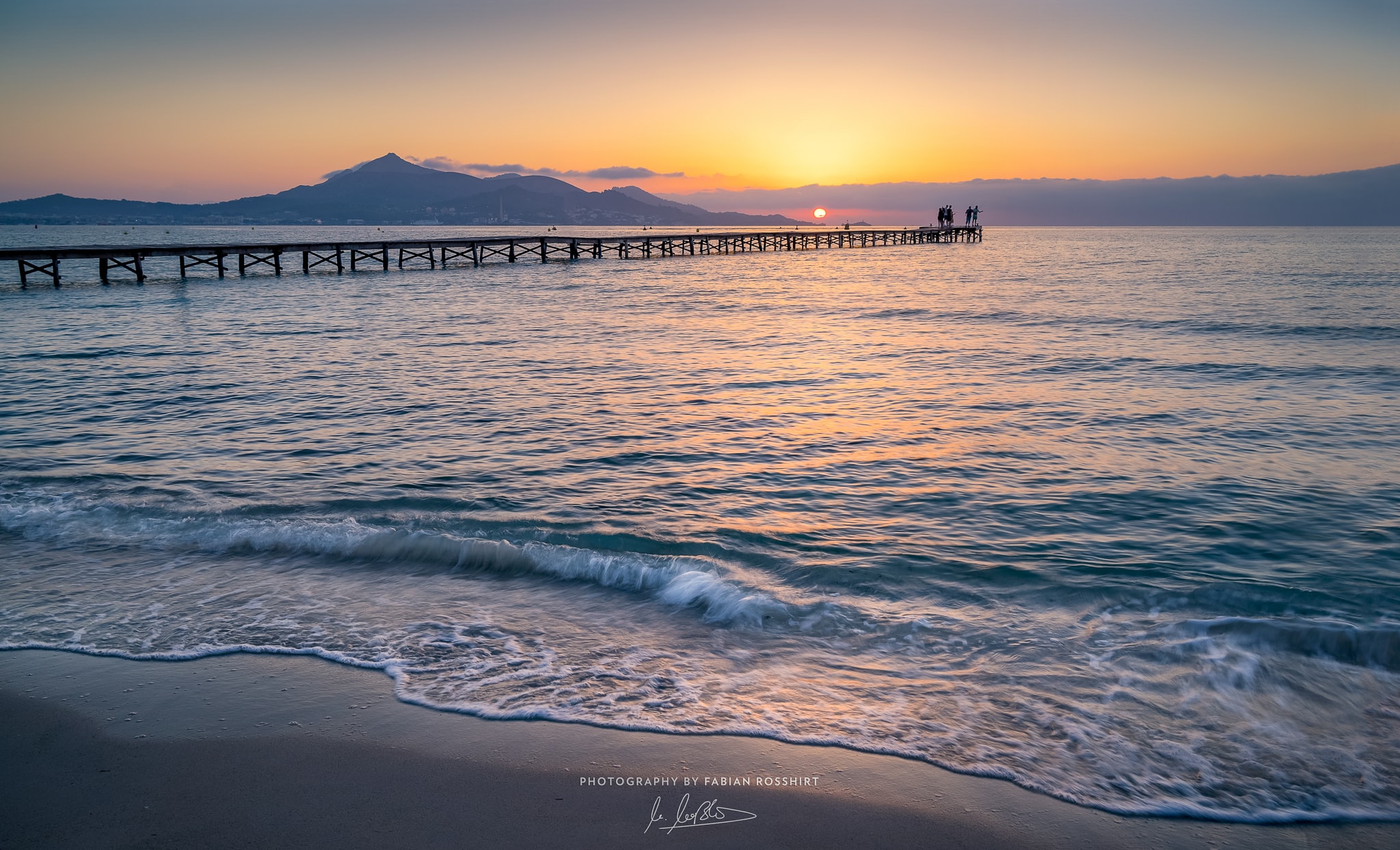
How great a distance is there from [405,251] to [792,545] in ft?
257

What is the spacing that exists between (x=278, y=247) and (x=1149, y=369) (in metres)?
47.4

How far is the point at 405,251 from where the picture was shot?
77125mm

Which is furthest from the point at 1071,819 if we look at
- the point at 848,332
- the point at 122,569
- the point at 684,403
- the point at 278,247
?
the point at 278,247

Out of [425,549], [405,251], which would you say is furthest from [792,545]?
[405,251]

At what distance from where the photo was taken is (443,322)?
26062 mm

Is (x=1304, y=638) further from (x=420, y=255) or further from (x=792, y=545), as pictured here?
(x=420, y=255)

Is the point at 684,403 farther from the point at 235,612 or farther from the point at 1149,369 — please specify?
the point at 1149,369

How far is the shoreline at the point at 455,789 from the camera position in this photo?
11.0 ft

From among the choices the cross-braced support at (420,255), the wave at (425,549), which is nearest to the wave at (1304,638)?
the wave at (425,549)

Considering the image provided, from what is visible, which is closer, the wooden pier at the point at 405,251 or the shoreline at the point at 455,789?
the shoreline at the point at 455,789
